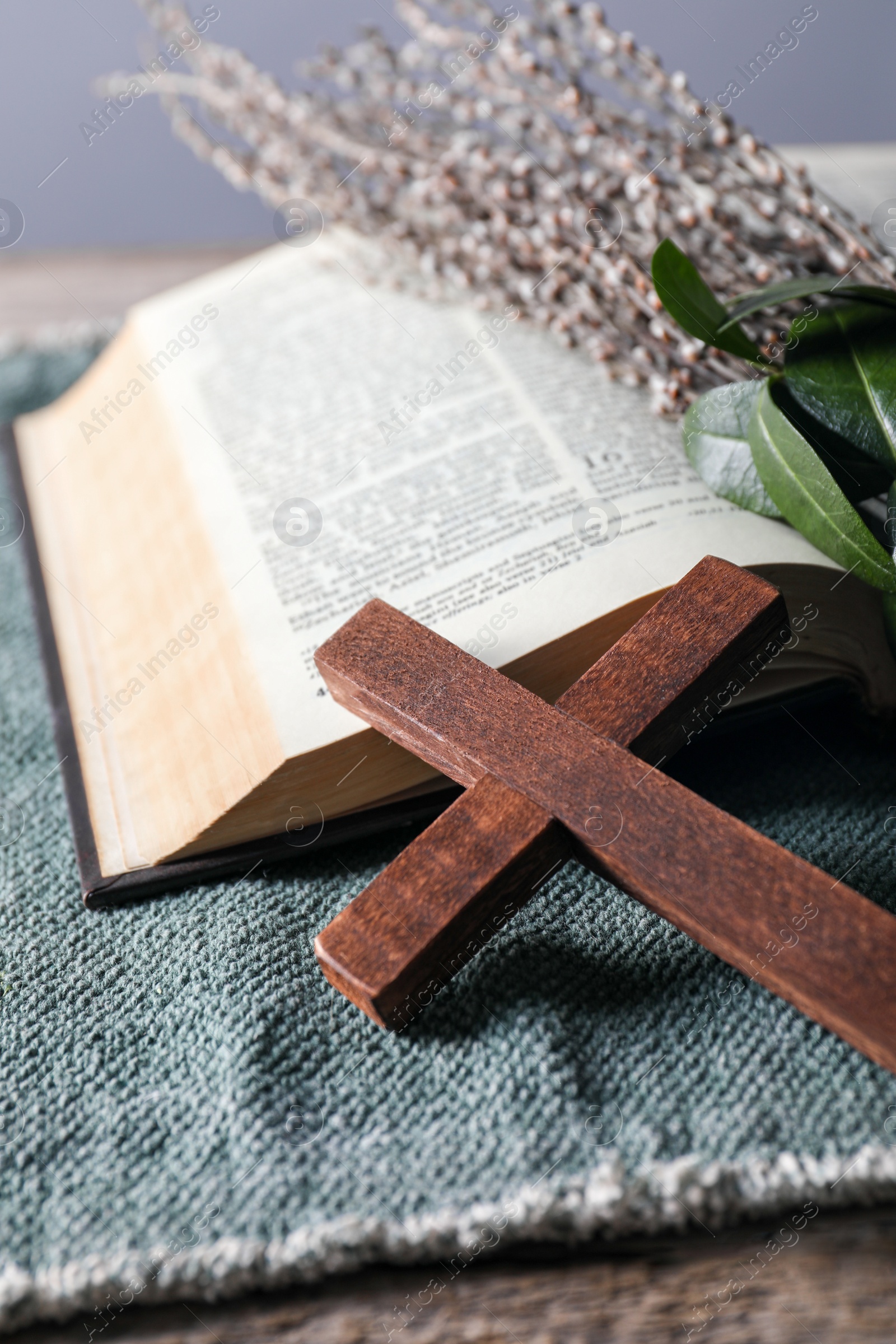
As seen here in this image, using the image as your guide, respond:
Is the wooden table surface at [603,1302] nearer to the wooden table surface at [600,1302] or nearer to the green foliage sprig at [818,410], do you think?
the wooden table surface at [600,1302]

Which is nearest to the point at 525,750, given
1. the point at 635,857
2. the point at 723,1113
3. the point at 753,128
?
the point at 635,857

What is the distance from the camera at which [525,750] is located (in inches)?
19.4

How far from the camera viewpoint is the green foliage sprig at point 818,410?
0.52 metres

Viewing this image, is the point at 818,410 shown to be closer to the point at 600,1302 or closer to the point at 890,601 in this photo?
the point at 890,601

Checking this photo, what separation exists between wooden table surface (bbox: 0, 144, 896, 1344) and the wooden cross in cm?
10

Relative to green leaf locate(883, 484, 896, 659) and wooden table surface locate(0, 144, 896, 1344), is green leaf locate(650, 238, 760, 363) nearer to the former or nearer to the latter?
green leaf locate(883, 484, 896, 659)

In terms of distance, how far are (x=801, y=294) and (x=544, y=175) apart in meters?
0.30

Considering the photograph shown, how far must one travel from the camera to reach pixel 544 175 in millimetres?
758

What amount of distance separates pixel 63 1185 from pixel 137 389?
653 mm

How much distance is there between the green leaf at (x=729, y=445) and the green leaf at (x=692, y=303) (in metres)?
0.03

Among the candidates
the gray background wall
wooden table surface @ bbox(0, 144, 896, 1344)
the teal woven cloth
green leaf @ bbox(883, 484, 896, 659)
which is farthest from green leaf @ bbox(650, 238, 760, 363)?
the gray background wall

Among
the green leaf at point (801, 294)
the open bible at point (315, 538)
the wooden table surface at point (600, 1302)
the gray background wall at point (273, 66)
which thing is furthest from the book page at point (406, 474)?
the gray background wall at point (273, 66)

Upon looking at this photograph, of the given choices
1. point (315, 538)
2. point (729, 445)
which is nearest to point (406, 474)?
point (315, 538)

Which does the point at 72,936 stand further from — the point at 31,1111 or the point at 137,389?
the point at 137,389
